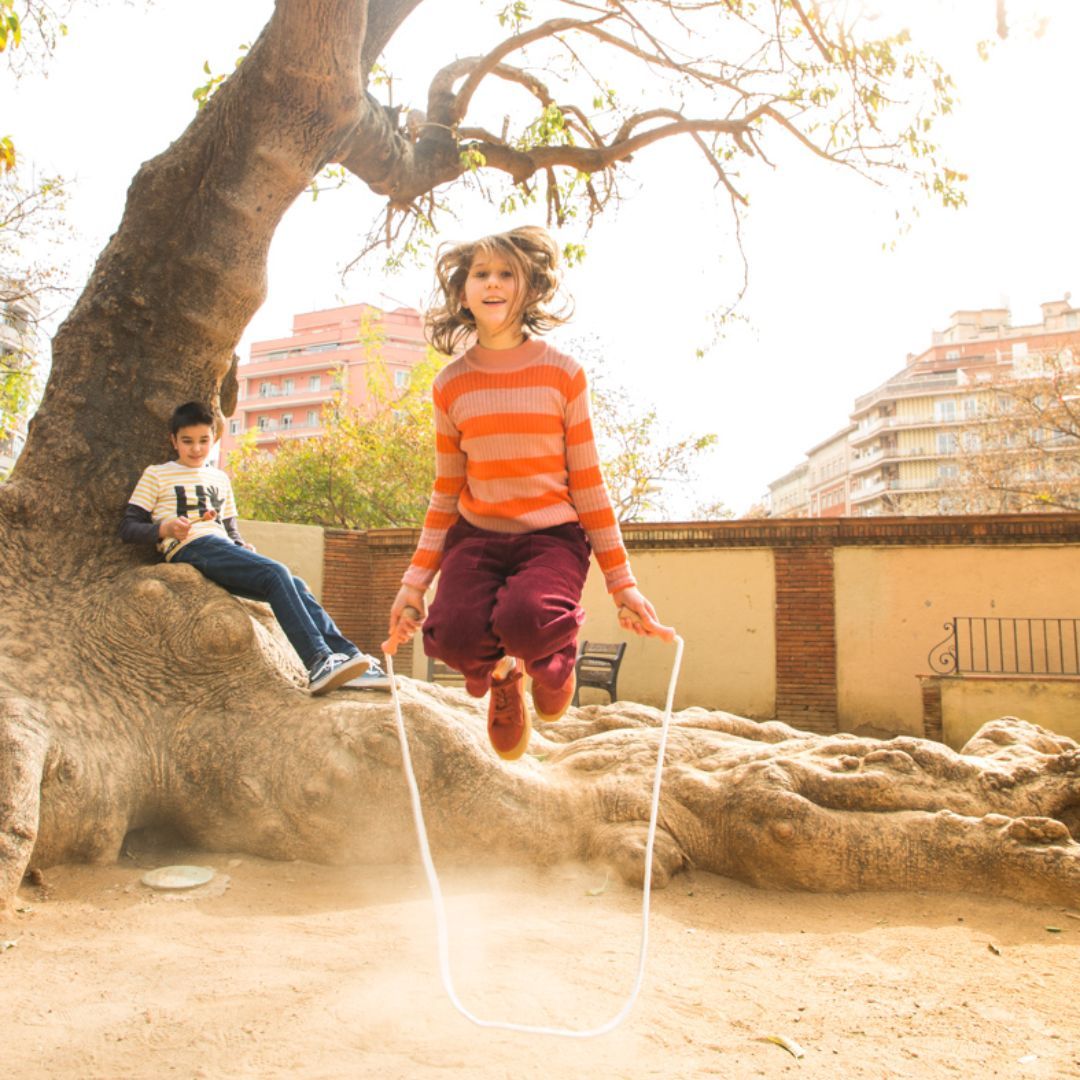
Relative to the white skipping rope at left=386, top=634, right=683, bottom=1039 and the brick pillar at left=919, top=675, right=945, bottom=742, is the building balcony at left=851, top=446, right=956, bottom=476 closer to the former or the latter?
the brick pillar at left=919, top=675, right=945, bottom=742

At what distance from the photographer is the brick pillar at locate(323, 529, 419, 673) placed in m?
15.2

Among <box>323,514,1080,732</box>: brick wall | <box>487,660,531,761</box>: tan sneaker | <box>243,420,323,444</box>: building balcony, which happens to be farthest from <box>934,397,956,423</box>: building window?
<box>487,660,531,761</box>: tan sneaker

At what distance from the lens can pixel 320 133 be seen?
18.8 feet

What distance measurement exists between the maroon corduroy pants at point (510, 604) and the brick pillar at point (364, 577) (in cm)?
1219

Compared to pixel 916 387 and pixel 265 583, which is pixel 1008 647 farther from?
pixel 916 387

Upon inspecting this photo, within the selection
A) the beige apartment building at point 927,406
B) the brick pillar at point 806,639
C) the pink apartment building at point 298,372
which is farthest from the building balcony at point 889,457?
the brick pillar at point 806,639

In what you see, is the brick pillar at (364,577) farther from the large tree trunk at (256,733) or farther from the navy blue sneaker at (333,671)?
the navy blue sneaker at (333,671)

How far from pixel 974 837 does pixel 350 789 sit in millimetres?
3153

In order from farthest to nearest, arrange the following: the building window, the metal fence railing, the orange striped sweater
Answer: the building window, the metal fence railing, the orange striped sweater

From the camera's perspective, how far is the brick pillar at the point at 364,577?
49.9ft

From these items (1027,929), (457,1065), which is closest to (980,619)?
(1027,929)

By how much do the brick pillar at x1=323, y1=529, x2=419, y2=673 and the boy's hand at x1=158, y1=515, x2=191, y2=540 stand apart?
33.2 ft

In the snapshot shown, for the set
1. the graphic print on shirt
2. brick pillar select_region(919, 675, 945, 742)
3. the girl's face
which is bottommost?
brick pillar select_region(919, 675, 945, 742)

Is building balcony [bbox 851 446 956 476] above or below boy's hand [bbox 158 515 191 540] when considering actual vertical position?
above
